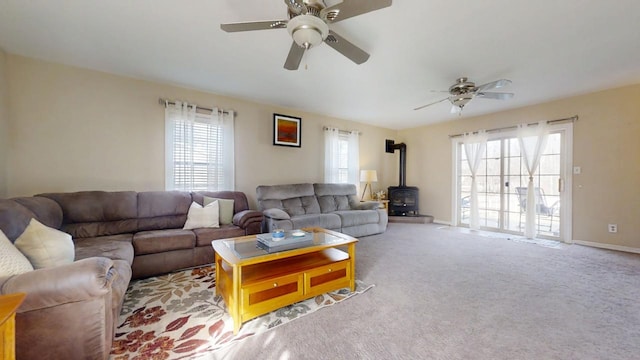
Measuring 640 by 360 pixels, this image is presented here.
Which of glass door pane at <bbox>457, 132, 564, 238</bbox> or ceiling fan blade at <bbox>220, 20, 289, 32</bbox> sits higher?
ceiling fan blade at <bbox>220, 20, 289, 32</bbox>

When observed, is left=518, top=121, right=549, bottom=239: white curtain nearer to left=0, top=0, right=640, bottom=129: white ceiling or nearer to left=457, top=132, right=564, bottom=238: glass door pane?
left=457, top=132, right=564, bottom=238: glass door pane

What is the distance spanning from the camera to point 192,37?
2365mm

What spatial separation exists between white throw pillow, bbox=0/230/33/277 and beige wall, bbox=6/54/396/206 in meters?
2.19

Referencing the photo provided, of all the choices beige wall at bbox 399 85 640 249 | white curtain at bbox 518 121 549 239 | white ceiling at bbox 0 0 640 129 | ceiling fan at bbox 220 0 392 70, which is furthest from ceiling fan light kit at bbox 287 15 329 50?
beige wall at bbox 399 85 640 249

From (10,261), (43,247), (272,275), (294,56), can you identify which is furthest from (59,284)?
(294,56)

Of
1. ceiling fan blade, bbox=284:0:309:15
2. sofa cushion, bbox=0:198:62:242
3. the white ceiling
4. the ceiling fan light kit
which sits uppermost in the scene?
the white ceiling

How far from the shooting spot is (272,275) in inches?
77.1

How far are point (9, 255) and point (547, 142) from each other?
6705 mm

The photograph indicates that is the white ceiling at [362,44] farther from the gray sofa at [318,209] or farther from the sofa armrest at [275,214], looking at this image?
the sofa armrest at [275,214]

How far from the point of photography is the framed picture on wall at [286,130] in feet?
14.9

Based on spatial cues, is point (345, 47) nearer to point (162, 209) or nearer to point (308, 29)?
point (308, 29)

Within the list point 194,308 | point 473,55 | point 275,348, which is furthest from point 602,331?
point 194,308

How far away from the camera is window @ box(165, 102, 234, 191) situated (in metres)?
3.57

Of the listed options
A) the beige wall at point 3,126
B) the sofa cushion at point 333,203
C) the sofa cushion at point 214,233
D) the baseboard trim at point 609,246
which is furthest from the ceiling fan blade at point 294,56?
the baseboard trim at point 609,246
